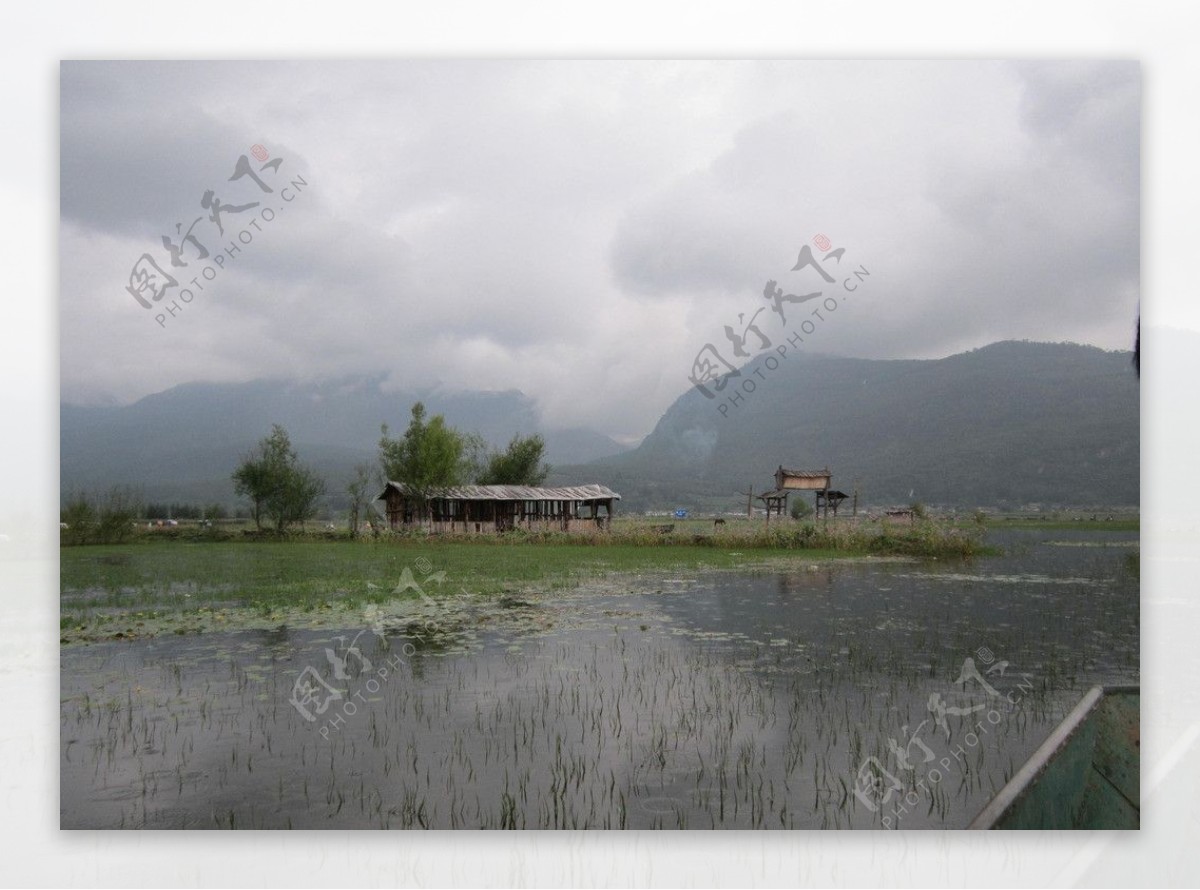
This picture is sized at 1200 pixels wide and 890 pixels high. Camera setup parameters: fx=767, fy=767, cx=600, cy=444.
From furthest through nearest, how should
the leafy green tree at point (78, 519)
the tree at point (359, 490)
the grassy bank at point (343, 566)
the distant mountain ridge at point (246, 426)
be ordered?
1. the tree at point (359, 490)
2. the grassy bank at point (343, 566)
3. the distant mountain ridge at point (246, 426)
4. the leafy green tree at point (78, 519)

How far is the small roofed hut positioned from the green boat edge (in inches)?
208

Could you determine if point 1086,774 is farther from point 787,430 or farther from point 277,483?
point 277,483

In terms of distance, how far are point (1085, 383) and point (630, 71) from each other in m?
3.78

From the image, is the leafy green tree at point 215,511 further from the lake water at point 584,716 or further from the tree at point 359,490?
the lake water at point 584,716

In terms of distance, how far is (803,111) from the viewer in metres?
4.46

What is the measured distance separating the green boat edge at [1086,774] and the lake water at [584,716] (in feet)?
0.86

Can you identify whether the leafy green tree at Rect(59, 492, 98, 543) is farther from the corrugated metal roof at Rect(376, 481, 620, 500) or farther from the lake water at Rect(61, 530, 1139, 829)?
the corrugated metal roof at Rect(376, 481, 620, 500)

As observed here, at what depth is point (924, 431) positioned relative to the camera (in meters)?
7.59

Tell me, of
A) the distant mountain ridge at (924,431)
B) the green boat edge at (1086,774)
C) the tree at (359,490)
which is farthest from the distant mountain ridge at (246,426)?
the green boat edge at (1086,774)

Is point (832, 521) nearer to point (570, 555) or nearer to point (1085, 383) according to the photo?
point (570, 555)

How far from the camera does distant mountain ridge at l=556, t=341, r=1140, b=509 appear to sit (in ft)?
16.5

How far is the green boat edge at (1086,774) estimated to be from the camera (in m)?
3.07

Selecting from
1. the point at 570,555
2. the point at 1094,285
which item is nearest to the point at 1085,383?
the point at 1094,285

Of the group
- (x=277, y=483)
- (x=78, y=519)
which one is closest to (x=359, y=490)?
(x=277, y=483)
